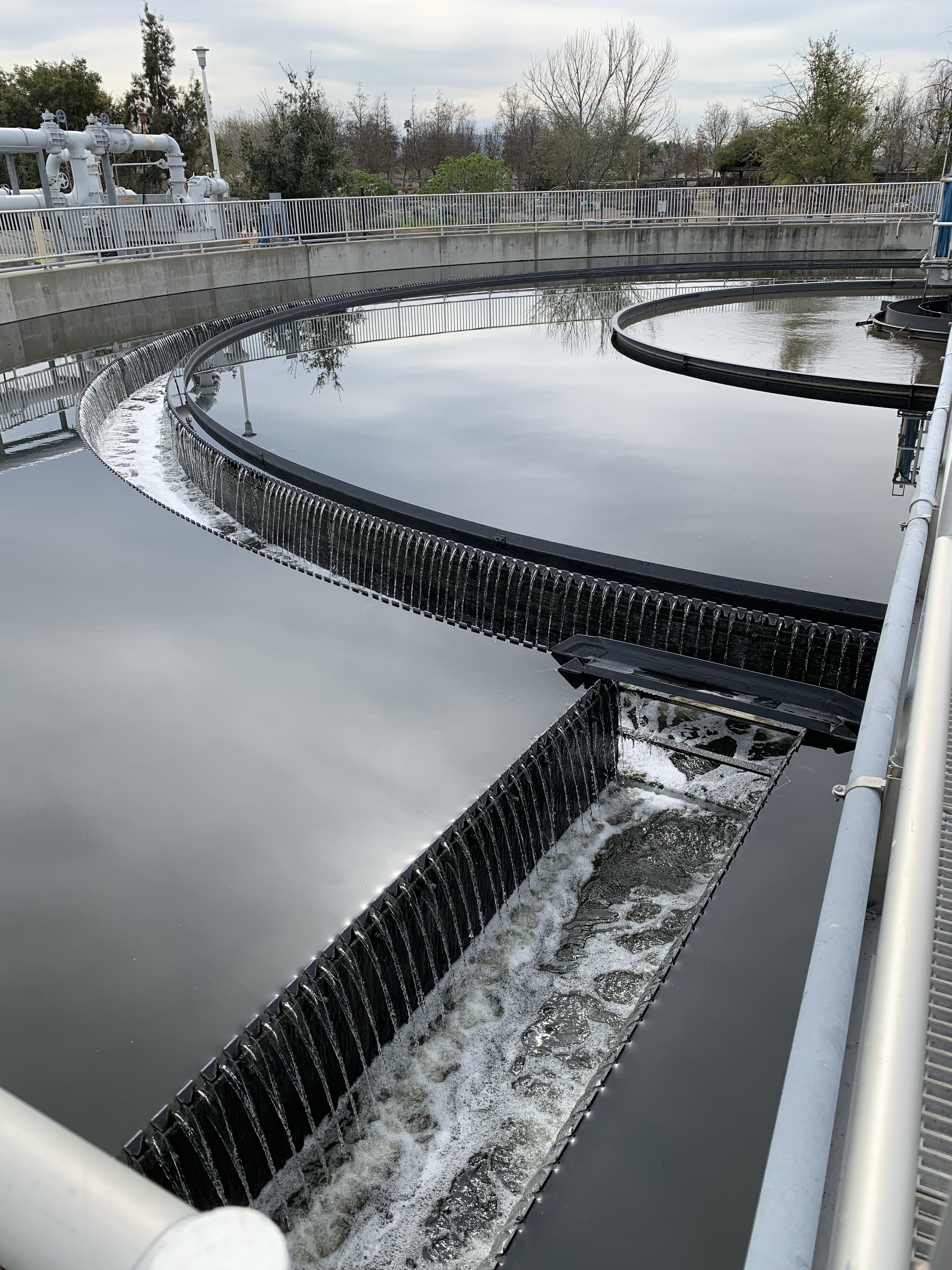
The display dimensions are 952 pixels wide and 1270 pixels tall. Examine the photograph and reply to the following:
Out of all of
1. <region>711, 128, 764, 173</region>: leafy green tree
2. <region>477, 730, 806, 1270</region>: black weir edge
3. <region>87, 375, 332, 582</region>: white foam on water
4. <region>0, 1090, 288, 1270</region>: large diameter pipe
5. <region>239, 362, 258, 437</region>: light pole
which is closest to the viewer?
<region>0, 1090, 288, 1270</region>: large diameter pipe

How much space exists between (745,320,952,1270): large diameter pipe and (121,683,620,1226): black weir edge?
202cm

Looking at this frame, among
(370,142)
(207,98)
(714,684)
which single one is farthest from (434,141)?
(714,684)

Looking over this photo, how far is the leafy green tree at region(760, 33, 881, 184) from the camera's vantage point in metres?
30.6

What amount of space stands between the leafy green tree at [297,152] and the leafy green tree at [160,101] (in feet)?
48.1

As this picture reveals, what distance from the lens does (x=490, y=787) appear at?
438 cm

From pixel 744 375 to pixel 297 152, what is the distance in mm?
20204

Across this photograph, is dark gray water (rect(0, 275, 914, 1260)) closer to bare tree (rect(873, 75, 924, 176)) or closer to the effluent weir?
the effluent weir

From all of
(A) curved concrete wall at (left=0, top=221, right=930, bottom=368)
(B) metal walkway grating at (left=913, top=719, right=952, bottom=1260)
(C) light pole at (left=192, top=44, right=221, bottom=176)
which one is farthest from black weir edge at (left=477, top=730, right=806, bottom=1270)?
(C) light pole at (left=192, top=44, right=221, bottom=176)

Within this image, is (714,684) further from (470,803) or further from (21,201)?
(21,201)

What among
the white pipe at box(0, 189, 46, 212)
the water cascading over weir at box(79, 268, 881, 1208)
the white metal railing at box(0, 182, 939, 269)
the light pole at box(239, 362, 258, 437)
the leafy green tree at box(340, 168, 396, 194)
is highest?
the leafy green tree at box(340, 168, 396, 194)

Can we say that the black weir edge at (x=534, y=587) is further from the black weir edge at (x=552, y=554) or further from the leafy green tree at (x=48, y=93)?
the leafy green tree at (x=48, y=93)

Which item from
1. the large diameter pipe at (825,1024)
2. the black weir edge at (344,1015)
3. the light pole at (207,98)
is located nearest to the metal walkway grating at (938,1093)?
the large diameter pipe at (825,1024)

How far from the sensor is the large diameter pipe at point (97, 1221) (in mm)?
574

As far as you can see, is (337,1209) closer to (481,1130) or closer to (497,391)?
(481,1130)
